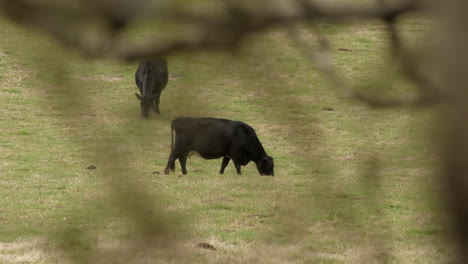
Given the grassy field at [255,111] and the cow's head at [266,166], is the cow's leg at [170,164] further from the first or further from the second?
the grassy field at [255,111]

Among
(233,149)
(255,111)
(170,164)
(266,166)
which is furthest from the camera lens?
(233,149)

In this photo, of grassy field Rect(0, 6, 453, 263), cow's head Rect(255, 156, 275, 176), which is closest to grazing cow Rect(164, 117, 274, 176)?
cow's head Rect(255, 156, 275, 176)

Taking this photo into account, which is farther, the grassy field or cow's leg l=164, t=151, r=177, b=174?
cow's leg l=164, t=151, r=177, b=174

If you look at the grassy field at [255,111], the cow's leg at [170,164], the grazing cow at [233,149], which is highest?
the grassy field at [255,111]

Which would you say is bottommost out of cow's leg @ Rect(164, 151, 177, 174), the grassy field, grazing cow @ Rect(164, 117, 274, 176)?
cow's leg @ Rect(164, 151, 177, 174)

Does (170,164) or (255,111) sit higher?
(255,111)

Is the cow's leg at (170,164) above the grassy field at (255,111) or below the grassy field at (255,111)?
below

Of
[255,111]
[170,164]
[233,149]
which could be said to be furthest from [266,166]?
[255,111]

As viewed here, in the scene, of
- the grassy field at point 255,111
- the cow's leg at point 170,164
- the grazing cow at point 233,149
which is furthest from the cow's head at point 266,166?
the grassy field at point 255,111

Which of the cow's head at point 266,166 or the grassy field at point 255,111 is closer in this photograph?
the grassy field at point 255,111

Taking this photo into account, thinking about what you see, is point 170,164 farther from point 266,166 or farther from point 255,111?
point 255,111

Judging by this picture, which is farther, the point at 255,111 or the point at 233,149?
the point at 233,149

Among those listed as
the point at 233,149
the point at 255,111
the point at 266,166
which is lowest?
the point at 266,166

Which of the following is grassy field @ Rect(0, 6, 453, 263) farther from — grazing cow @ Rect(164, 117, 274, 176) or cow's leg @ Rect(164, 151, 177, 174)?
cow's leg @ Rect(164, 151, 177, 174)
